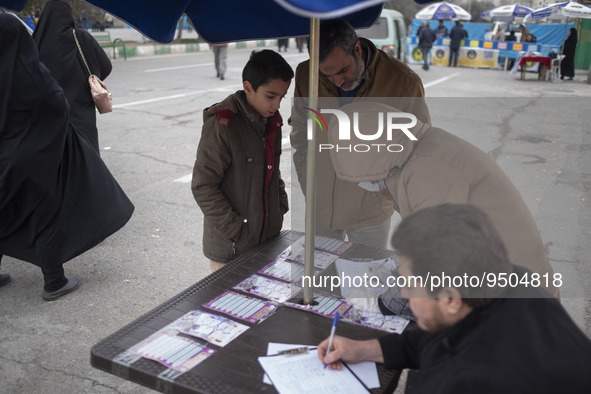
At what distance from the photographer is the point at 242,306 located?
6.50 feet

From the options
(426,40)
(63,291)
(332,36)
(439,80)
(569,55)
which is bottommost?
(63,291)

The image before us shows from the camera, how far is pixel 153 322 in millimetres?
1871

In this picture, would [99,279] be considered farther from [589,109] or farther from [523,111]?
[589,109]

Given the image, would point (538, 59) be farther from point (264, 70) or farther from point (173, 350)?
point (173, 350)

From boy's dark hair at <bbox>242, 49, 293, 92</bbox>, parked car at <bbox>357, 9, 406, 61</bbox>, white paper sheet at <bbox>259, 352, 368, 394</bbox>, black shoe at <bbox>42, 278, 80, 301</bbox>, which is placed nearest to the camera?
white paper sheet at <bbox>259, 352, 368, 394</bbox>

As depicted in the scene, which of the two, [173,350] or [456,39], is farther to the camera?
[456,39]

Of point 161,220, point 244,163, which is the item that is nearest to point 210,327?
point 244,163

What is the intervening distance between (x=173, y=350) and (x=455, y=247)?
0.96 metres

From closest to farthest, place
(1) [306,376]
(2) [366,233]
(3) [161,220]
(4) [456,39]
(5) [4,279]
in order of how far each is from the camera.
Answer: (1) [306,376], (2) [366,233], (5) [4,279], (3) [161,220], (4) [456,39]

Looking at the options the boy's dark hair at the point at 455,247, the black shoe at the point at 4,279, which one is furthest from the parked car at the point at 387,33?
the boy's dark hair at the point at 455,247

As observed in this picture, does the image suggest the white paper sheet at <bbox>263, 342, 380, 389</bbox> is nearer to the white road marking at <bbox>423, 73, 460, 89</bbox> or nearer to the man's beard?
the man's beard

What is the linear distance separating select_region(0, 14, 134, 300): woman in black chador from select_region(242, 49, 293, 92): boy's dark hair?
1.36 m

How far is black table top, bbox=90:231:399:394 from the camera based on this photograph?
1.56 meters

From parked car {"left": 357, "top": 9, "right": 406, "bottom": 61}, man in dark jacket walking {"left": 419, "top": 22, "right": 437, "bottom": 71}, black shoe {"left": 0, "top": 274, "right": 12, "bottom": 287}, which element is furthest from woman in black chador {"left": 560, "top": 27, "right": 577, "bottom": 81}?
black shoe {"left": 0, "top": 274, "right": 12, "bottom": 287}
